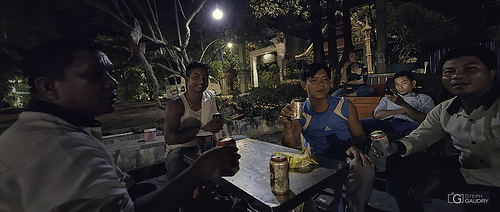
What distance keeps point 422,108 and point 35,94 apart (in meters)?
4.48

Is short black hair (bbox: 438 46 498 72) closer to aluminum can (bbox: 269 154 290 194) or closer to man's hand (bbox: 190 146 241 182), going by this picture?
aluminum can (bbox: 269 154 290 194)

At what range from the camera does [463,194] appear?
66.6 inches

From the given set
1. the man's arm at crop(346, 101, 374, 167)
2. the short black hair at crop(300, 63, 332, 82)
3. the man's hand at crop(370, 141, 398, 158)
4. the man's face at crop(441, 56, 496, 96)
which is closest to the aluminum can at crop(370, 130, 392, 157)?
the man's hand at crop(370, 141, 398, 158)

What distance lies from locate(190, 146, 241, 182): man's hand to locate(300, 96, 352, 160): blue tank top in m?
1.62

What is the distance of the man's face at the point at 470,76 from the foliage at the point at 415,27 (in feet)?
29.5

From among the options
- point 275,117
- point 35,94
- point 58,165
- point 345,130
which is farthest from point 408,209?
point 275,117

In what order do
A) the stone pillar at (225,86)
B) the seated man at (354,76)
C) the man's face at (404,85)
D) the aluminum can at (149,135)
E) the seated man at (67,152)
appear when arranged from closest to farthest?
1. the seated man at (67,152)
2. the man's face at (404,85)
3. the aluminum can at (149,135)
4. the seated man at (354,76)
5. the stone pillar at (225,86)

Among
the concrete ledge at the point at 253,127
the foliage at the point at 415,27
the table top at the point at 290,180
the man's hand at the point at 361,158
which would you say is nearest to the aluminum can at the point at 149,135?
the concrete ledge at the point at 253,127

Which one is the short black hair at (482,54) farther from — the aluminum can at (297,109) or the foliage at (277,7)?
the foliage at (277,7)

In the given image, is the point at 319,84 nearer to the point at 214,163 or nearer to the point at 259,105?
the point at 214,163

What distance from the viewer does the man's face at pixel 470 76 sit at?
1.75 metres

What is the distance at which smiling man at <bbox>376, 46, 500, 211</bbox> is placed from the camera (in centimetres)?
171

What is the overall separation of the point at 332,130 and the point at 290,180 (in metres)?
1.22

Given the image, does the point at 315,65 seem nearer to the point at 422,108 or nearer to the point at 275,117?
the point at 422,108
